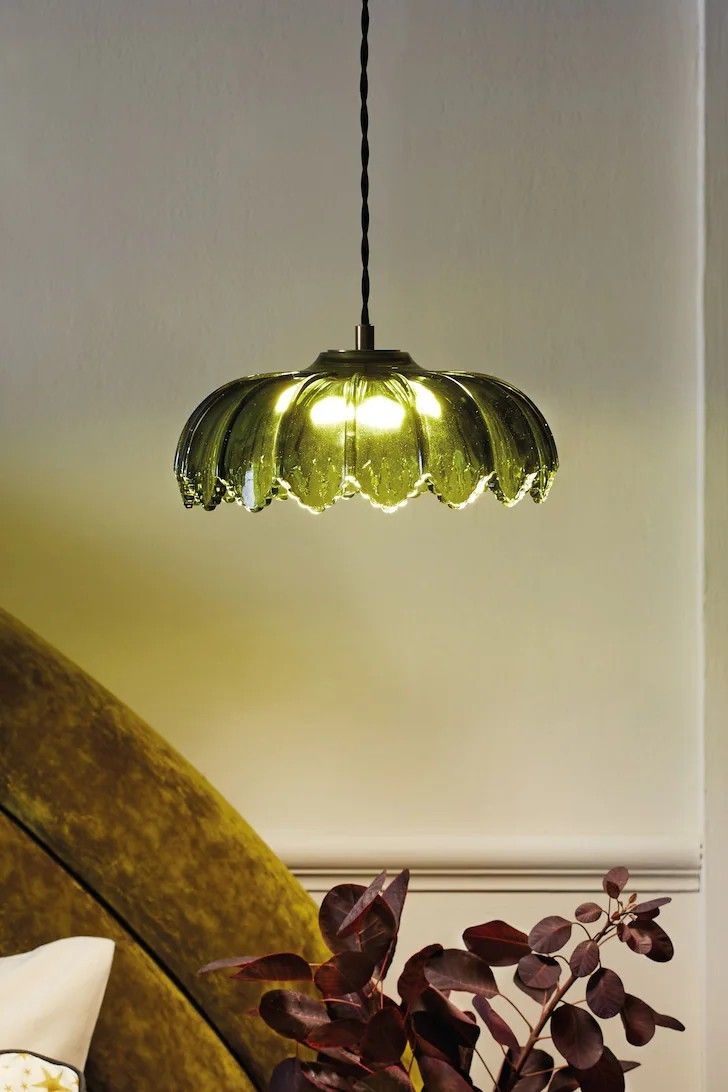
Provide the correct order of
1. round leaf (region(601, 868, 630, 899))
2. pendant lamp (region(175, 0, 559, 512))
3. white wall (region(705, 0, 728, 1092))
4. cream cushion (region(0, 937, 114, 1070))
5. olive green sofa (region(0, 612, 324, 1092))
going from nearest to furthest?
pendant lamp (region(175, 0, 559, 512)), round leaf (region(601, 868, 630, 899)), cream cushion (region(0, 937, 114, 1070)), olive green sofa (region(0, 612, 324, 1092)), white wall (region(705, 0, 728, 1092))

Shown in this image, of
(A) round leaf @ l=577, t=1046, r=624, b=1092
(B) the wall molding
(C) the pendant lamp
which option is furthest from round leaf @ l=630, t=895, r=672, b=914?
(B) the wall molding

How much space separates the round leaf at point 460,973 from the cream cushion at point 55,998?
41 cm

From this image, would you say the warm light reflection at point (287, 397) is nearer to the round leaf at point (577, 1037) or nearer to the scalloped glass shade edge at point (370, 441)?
the scalloped glass shade edge at point (370, 441)

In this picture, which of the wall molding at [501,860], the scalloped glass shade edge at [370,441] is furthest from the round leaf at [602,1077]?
the wall molding at [501,860]

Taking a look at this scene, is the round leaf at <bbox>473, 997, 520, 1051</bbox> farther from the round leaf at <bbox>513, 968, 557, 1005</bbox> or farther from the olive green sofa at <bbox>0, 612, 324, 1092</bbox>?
the olive green sofa at <bbox>0, 612, 324, 1092</bbox>

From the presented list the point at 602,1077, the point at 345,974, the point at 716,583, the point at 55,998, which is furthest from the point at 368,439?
the point at 716,583

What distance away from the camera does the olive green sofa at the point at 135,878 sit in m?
1.13

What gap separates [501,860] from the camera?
62.6 inches

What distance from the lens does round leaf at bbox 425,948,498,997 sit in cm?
82

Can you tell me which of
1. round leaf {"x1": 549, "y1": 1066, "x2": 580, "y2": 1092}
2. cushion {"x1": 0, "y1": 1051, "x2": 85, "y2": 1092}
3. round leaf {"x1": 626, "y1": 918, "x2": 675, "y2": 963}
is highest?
round leaf {"x1": 626, "y1": 918, "x2": 675, "y2": 963}

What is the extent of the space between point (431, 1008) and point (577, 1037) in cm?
12

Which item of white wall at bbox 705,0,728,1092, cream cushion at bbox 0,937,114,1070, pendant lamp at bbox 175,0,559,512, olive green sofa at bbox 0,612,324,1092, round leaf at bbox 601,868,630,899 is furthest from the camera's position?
white wall at bbox 705,0,728,1092

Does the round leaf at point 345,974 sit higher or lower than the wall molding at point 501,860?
higher

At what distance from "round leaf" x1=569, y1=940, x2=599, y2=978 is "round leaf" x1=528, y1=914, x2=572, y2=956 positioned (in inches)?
0.6
